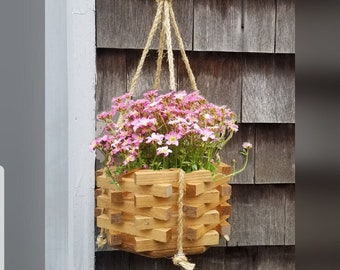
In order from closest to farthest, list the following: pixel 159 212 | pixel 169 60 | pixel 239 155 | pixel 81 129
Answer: pixel 159 212 → pixel 169 60 → pixel 81 129 → pixel 239 155

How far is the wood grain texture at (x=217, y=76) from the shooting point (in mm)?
1320

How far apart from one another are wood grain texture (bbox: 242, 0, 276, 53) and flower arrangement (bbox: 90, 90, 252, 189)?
30 cm

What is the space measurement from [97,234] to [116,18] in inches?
21.5

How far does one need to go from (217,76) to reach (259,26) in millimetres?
176

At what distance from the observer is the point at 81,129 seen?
125 cm

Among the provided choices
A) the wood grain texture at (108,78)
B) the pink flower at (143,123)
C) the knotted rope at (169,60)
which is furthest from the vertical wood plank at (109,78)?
the pink flower at (143,123)

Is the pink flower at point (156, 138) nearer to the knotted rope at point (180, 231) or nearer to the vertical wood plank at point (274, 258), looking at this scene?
the knotted rope at point (180, 231)

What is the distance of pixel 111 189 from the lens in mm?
1070

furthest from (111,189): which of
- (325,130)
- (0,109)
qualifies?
(325,130)

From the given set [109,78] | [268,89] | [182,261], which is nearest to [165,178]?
[182,261]

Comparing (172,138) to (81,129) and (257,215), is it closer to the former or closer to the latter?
(81,129)

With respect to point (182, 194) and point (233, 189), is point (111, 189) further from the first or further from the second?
point (233, 189)

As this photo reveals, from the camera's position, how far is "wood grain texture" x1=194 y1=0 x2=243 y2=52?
1.31 metres

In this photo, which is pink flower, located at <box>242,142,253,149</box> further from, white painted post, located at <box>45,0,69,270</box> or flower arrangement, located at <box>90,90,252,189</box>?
white painted post, located at <box>45,0,69,270</box>
